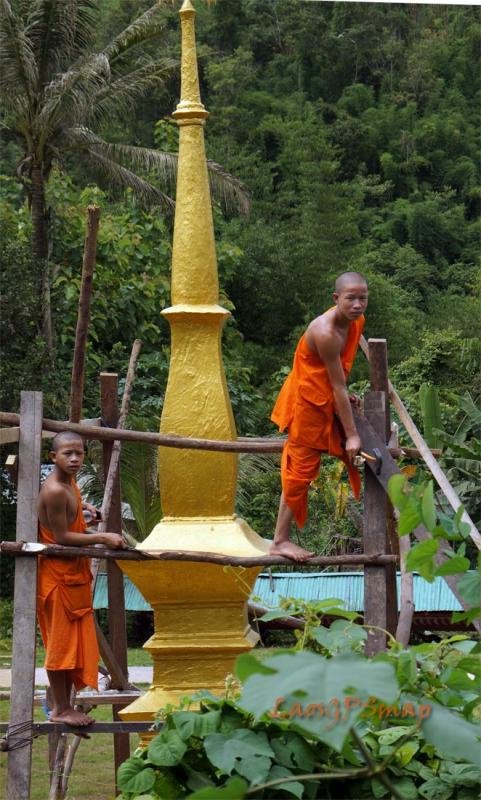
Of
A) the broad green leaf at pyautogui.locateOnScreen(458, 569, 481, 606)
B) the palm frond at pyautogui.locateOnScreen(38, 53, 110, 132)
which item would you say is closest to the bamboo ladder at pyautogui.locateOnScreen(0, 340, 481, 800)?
the broad green leaf at pyautogui.locateOnScreen(458, 569, 481, 606)

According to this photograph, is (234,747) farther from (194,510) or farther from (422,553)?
(194,510)

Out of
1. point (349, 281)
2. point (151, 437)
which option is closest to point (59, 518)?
point (151, 437)

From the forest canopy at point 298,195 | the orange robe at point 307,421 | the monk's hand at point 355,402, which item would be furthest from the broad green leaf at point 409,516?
the forest canopy at point 298,195

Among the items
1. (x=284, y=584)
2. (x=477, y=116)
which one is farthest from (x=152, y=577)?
(x=477, y=116)

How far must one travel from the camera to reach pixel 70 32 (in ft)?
55.4

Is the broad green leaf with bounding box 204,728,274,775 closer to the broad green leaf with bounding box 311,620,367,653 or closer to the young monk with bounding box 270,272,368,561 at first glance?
the broad green leaf with bounding box 311,620,367,653

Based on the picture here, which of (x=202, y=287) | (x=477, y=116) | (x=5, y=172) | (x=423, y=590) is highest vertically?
(x=477, y=116)

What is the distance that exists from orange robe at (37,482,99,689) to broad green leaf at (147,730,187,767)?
2721 millimetres

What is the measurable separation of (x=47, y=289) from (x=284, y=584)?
16.5 ft

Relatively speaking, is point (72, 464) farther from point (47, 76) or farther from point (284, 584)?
point (47, 76)

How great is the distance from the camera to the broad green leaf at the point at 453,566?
207 cm

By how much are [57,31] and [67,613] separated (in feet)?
40.9

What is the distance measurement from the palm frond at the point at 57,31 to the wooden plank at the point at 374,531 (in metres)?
12.0

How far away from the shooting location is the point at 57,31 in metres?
16.7
